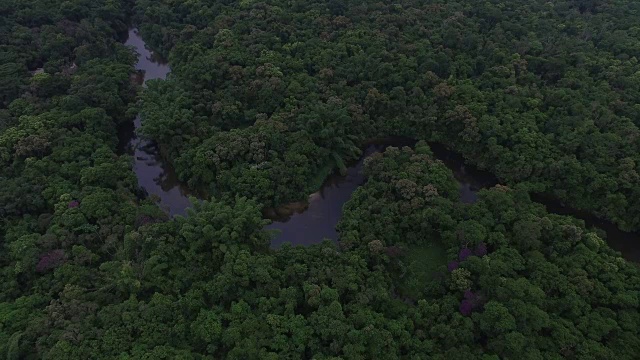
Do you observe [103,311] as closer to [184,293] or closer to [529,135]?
[184,293]

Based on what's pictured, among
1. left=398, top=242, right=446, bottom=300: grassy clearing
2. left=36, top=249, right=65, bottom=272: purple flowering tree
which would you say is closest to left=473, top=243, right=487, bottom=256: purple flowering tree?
left=398, top=242, right=446, bottom=300: grassy clearing

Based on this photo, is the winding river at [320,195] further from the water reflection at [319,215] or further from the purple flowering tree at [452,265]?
the purple flowering tree at [452,265]

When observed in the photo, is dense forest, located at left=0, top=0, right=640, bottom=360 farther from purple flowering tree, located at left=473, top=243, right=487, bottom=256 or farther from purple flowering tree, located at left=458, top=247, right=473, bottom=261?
purple flowering tree, located at left=458, top=247, right=473, bottom=261

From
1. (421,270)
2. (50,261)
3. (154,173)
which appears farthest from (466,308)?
(154,173)

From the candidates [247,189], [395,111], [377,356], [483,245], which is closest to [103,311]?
[247,189]

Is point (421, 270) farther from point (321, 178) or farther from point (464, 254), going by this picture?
point (321, 178)

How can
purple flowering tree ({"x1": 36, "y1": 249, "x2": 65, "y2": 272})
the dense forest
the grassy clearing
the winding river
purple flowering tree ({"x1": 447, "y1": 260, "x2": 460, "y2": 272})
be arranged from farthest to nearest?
the winding river, the grassy clearing, purple flowering tree ({"x1": 447, "y1": 260, "x2": 460, "y2": 272}), purple flowering tree ({"x1": 36, "y1": 249, "x2": 65, "y2": 272}), the dense forest
